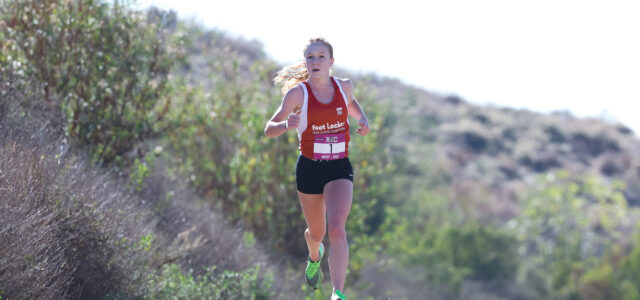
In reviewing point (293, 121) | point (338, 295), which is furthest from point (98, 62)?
point (338, 295)

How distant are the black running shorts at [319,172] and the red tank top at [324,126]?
53mm

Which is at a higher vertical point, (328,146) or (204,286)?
(328,146)

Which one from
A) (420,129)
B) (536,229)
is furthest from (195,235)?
(420,129)

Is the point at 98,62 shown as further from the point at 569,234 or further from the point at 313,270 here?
the point at 569,234

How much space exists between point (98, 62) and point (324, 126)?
196 inches

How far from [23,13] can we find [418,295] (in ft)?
55.0

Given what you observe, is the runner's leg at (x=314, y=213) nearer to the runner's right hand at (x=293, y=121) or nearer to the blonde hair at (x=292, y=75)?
the runner's right hand at (x=293, y=121)

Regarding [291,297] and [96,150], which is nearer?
[96,150]

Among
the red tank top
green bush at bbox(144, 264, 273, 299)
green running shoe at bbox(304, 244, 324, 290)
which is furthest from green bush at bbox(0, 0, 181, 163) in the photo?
the red tank top

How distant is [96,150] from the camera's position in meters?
9.75

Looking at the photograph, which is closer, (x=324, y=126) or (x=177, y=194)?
(x=324, y=126)

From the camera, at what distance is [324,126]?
5852mm

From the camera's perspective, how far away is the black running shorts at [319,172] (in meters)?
5.98

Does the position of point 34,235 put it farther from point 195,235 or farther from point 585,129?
point 585,129
